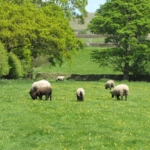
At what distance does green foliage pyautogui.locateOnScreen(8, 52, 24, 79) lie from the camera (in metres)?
54.9

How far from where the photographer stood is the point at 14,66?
55.4 meters

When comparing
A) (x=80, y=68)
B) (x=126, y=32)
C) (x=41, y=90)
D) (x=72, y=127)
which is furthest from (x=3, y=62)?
(x=80, y=68)

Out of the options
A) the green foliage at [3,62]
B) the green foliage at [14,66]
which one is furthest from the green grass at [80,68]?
the green foliage at [3,62]

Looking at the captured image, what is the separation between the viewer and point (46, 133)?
1808 centimetres

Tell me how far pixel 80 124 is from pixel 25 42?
34083 mm

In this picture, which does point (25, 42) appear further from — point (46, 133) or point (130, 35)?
point (46, 133)

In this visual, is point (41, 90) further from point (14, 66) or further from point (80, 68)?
point (80, 68)

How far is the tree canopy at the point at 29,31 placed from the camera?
51.3 meters

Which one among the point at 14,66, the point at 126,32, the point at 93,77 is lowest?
the point at 93,77

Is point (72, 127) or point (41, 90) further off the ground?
point (41, 90)

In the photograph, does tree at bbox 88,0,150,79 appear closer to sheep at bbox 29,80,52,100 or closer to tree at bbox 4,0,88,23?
tree at bbox 4,0,88,23

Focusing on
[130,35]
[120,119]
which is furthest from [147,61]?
[120,119]

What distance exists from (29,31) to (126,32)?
17.2 m

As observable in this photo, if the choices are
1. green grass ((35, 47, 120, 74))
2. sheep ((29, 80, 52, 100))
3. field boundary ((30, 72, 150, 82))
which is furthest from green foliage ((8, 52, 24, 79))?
sheep ((29, 80, 52, 100))
